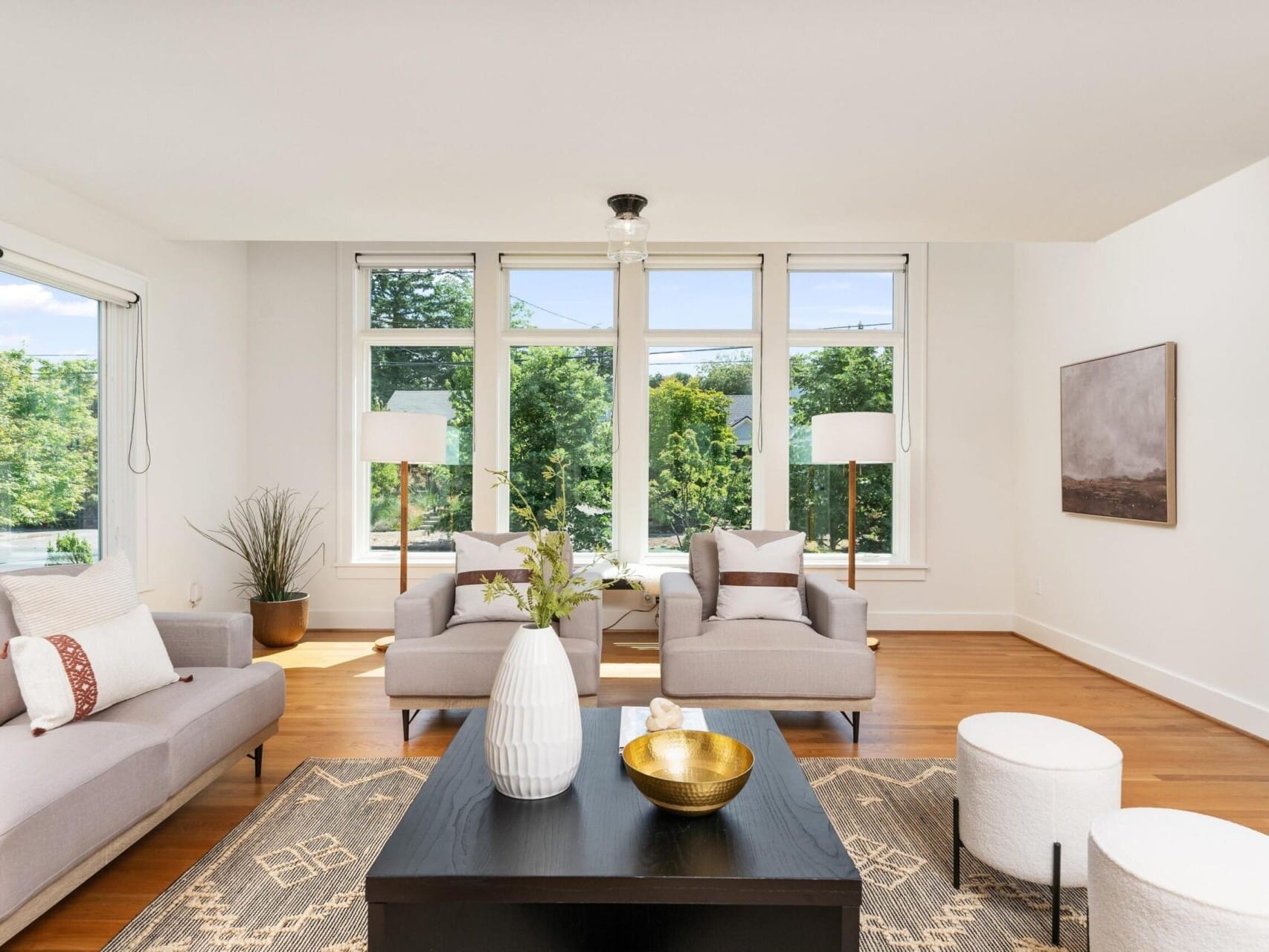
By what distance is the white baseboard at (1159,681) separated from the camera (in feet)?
10.7

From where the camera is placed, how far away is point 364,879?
6.45 ft

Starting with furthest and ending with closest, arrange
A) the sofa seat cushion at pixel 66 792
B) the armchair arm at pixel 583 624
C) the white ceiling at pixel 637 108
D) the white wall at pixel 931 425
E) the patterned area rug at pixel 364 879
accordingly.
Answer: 1. the white wall at pixel 931 425
2. the armchair arm at pixel 583 624
3. the white ceiling at pixel 637 108
4. the patterned area rug at pixel 364 879
5. the sofa seat cushion at pixel 66 792

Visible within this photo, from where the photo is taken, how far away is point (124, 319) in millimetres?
3822

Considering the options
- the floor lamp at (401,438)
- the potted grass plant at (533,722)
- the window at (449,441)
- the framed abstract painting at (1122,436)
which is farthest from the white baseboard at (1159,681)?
the floor lamp at (401,438)

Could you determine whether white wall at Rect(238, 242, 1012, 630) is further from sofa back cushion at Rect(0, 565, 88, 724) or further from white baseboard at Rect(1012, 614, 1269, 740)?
sofa back cushion at Rect(0, 565, 88, 724)

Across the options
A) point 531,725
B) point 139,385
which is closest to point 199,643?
point 531,725

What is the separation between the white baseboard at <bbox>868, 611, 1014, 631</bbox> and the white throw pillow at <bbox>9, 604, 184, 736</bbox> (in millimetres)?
4329

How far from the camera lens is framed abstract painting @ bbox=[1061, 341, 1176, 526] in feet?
12.2

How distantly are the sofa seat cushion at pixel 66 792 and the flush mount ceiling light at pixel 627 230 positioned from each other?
8.46 feet

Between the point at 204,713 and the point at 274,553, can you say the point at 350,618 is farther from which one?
the point at 204,713

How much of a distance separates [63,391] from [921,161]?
4032mm

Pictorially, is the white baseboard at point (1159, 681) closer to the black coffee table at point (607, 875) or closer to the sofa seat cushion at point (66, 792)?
the black coffee table at point (607, 875)

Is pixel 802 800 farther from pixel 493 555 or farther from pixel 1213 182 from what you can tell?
pixel 1213 182

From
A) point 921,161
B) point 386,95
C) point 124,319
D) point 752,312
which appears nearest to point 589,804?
point 386,95
